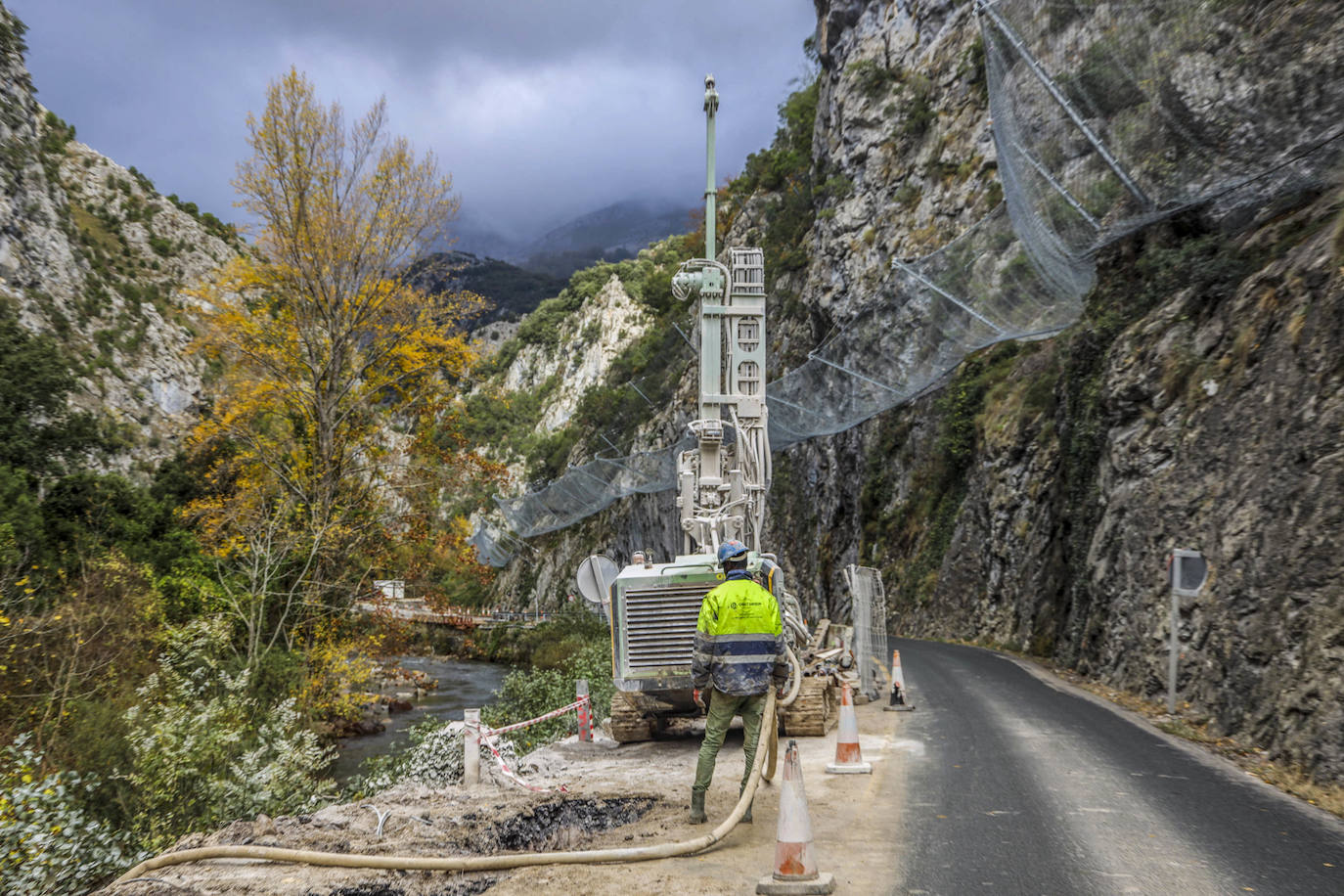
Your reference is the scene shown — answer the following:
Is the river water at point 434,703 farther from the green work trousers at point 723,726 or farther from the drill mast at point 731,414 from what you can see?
the drill mast at point 731,414

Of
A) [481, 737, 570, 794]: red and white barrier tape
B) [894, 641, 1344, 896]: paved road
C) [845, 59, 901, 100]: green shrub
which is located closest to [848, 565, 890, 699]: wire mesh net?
[894, 641, 1344, 896]: paved road

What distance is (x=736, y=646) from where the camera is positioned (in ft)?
19.9

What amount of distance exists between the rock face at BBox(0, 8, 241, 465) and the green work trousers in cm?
4662

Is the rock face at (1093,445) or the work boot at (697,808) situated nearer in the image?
the work boot at (697,808)

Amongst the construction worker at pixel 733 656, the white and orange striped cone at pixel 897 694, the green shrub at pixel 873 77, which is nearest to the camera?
the construction worker at pixel 733 656

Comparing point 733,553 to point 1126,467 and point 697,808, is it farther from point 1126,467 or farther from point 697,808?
point 1126,467

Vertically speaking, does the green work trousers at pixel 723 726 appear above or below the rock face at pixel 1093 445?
below

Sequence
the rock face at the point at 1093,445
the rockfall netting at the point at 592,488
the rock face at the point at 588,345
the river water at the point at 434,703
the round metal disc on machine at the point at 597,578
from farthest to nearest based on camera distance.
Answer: the rock face at the point at 588,345
the rockfall netting at the point at 592,488
the river water at the point at 434,703
the round metal disc on machine at the point at 597,578
the rock face at the point at 1093,445

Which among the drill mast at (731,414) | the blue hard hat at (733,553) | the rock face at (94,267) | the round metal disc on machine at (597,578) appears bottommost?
the round metal disc on machine at (597,578)

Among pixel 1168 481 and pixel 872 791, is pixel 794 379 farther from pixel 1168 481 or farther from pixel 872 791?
pixel 872 791

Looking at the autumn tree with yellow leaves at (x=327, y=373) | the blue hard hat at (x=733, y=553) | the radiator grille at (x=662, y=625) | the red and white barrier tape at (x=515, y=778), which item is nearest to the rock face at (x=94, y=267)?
A: the autumn tree with yellow leaves at (x=327, y=373)

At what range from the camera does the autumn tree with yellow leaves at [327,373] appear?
16.3 m

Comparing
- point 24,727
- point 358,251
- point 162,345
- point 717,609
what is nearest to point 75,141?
point 162,345

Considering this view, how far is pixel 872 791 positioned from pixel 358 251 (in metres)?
14.7
